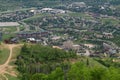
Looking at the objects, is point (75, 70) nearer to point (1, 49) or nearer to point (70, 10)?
point (1, 49)

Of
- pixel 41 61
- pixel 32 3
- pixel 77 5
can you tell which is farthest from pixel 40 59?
pixel 32 3

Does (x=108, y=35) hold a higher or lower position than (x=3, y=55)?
lower

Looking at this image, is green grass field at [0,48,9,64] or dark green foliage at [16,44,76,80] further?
green grass field at [0,48,9,64]

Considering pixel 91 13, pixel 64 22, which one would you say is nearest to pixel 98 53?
pixel 64 22

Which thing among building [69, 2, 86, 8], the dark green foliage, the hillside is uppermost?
the dark green foliage

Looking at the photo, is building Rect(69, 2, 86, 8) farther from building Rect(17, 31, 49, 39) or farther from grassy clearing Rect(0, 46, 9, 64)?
grassy clearing Rect(0, 46, 9, 64)

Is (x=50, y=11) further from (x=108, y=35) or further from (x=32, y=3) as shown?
(x=108, y=35)

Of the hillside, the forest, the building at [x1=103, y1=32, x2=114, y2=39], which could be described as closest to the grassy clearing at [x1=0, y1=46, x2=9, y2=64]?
the forest

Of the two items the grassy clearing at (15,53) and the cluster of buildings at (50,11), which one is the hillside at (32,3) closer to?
the cluster of buildings at (50,11)
